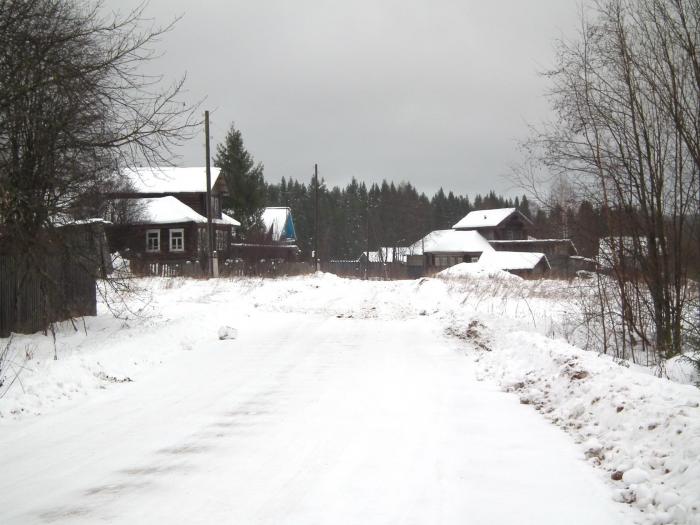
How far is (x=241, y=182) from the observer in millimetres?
54750

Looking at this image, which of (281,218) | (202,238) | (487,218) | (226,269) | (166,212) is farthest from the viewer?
(487,218)

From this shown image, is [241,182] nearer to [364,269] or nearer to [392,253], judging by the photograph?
[364,269]

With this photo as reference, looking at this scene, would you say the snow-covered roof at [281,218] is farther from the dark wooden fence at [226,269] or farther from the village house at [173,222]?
the dark wooden fence at [226,269]

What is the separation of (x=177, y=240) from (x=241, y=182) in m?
10.9

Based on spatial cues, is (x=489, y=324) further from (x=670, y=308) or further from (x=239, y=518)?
(x=239, y=518)

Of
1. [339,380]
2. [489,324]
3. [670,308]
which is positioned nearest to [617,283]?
[670,308]

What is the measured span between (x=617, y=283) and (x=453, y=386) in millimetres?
6037

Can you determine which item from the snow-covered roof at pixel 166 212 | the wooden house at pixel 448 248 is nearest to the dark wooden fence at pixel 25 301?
the snow-covered roof at pixel 166 212

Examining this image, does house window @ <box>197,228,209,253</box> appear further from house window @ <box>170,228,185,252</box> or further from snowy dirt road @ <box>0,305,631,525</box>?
snowy dirt road @ <box>0,305,631,525</box>

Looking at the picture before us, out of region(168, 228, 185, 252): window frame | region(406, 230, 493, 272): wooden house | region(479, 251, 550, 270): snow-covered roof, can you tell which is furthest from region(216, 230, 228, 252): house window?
region(406, 230, 493, 272): wooden house

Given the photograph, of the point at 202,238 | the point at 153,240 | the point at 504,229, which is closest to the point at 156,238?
the point at 153,240

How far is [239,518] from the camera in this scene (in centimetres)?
409

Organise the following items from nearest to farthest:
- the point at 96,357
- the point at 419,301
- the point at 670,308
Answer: the point at 96,357
the point at 670,308
the point at 419,301

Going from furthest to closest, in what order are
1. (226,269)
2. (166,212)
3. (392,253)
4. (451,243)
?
(392,253), (451,243), (166,212), (226,269)
